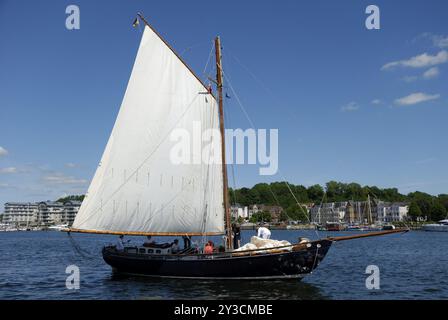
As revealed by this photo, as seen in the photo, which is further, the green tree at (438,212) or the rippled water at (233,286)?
the green tree at (438,212)

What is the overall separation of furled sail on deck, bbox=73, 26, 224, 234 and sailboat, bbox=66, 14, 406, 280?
0.25 ft

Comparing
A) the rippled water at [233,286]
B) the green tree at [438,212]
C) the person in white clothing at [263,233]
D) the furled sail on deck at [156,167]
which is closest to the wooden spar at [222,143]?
the furled sail on deck at [156,167]

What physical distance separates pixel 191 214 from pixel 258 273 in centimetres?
711

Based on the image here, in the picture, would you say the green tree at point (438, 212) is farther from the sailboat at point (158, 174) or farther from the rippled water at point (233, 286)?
the sailboat at point (158, 174)

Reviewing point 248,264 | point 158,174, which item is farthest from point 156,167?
point 248,264

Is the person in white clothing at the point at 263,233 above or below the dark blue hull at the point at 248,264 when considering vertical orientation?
above

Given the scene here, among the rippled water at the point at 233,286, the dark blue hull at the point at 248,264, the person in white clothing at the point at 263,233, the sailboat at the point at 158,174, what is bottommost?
the rippled water at the point at 233,286

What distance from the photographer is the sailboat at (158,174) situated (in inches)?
1304

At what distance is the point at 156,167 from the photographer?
112ft

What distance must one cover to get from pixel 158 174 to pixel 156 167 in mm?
576

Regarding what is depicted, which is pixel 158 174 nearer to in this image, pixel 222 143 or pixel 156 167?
pixel 156 167

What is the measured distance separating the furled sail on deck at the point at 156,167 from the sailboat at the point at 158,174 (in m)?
0.08

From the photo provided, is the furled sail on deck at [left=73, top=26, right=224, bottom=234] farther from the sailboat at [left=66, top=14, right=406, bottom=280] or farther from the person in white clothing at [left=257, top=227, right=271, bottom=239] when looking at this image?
the person in white clothing at [left=257, top=227, right=271, bottom=239]
